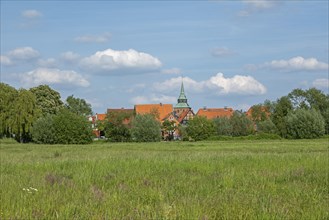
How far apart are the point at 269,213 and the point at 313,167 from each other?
425 inches

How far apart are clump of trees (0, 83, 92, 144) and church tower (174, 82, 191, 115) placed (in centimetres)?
9086

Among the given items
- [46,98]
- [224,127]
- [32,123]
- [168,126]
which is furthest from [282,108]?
[32,123]

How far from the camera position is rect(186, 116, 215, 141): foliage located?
98062mm

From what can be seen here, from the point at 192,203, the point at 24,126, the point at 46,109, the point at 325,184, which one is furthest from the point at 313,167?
the point at 46,109

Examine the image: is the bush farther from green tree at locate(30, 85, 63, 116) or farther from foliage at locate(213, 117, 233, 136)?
foliage at locate(213, 117, 233, 136)

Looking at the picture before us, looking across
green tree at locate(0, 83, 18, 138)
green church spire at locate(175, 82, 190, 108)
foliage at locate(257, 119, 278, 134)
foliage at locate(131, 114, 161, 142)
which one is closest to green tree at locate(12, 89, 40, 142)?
green tree at locate(0, 83, 18, 138)

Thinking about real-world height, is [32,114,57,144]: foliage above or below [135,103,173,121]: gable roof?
below

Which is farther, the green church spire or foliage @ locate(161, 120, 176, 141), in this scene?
the green church spire

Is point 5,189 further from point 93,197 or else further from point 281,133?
point 281,133

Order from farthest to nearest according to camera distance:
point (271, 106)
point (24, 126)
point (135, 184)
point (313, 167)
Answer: point (271, 106) → point (24, 126) → point (313, 167) → point (135, 184)

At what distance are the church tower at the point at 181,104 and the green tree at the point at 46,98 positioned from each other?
80.8 m

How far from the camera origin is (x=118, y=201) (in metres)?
8.83

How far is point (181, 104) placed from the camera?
181m

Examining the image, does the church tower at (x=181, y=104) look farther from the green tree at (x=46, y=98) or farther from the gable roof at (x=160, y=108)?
the green tree at (x=46, y=98)
